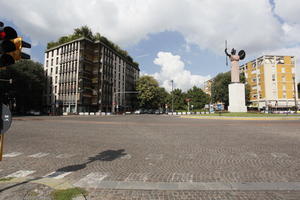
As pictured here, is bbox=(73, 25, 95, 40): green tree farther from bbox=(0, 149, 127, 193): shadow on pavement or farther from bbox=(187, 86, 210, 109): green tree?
bbox=(0, 149, 127, 193): shadow on pavement

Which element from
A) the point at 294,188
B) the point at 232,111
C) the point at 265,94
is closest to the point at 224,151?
the point at 294,188

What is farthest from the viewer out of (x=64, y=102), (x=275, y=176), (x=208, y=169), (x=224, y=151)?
(x=64, y=102)

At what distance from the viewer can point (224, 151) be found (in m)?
→ 6.72

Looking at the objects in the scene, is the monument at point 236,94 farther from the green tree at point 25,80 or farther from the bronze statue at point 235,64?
the green tree at point 25,80

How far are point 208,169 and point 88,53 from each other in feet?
193

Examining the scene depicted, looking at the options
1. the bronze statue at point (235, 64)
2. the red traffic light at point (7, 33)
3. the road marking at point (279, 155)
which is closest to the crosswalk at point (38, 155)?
the red traffic light at point (7, 33)

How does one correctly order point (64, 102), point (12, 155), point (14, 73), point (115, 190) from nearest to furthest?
1. point (115, 190)
2. point (12, 155)
3. point (14, 73)
4. point (64, 102)

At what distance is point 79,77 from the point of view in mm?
52500

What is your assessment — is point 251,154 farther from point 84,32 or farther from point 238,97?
point 84,32

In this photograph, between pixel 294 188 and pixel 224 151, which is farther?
pixel 224 151

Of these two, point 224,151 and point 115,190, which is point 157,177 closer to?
point 115,190

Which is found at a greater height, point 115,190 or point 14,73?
point 14,73

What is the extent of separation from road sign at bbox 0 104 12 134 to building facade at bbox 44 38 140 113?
46857mm

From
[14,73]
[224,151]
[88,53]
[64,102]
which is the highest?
[88,53]
